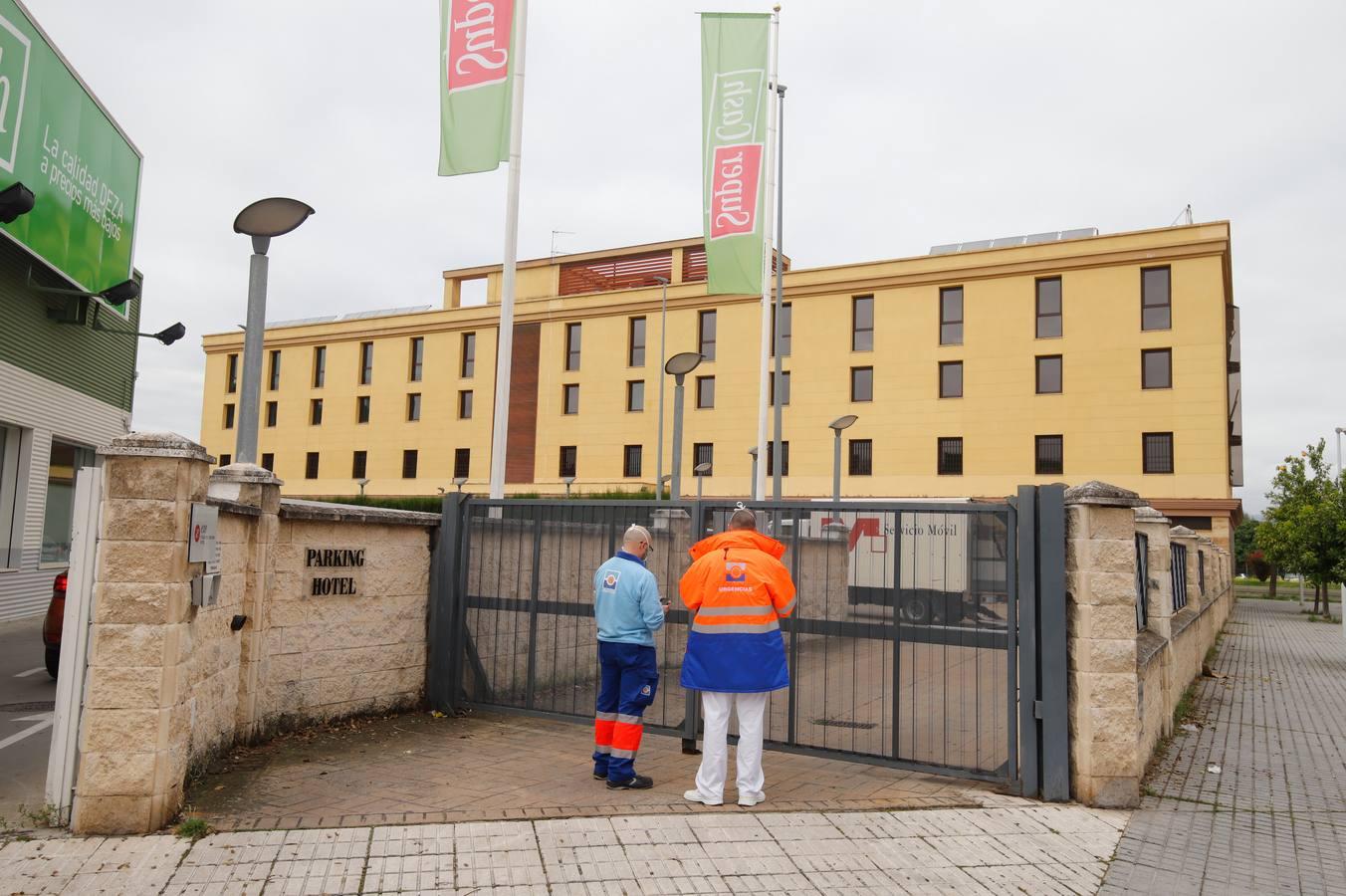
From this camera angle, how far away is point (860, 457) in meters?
42.8

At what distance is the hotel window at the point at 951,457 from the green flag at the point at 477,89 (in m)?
29.8

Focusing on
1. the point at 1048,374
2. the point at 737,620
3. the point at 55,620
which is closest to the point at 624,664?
the point at 737,620

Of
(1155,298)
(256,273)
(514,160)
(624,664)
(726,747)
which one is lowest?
(726,747)

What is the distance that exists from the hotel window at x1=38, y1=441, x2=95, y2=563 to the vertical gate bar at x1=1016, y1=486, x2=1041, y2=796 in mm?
17016

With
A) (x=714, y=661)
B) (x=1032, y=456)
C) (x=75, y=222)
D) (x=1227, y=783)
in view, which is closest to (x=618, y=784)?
(x=714, y=661)

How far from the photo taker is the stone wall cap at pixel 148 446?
5.81 m

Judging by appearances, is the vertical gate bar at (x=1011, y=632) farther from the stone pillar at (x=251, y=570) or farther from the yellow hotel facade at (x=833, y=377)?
the yellow hotel facade at (x=833, y=377)

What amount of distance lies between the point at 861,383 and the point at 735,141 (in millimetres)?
24473

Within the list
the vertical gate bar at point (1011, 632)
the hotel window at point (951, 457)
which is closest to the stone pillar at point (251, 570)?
the vertical gate bar at point (1011, 632)

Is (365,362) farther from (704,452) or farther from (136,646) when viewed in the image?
(136,646)

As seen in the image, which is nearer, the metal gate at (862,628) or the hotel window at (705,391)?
the metal gate at (862,628)

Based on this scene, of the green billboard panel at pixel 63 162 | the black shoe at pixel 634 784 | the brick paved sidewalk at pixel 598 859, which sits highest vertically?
the green billboard panel at pixel 63 162

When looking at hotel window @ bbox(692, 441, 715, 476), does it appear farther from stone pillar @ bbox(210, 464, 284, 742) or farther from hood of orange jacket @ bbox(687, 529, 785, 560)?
hood of orange jacket @ bbox(687, 529, 785, 560)

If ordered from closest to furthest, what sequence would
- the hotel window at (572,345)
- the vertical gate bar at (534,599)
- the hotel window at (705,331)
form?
the vertical gate bar at (534,599) < the hotel window at (705,331) < the hotel window at (572,345)
